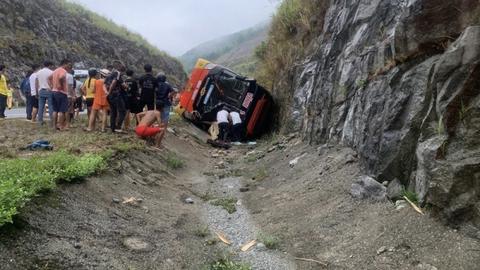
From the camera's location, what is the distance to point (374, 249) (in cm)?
539

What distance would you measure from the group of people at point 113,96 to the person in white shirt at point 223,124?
12.1 feet

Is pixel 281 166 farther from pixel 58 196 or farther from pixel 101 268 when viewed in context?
pixel 101 268

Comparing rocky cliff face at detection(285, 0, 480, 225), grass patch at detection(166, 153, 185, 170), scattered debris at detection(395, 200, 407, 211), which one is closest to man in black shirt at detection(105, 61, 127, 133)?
grass patch at detection(166, 153, 185, 170)

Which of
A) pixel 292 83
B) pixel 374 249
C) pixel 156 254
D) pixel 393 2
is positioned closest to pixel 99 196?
pixel 156 254

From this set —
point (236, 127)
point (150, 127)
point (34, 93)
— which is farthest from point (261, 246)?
point (236, 127)

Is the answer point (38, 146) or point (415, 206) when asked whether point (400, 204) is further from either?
point (38, 146)

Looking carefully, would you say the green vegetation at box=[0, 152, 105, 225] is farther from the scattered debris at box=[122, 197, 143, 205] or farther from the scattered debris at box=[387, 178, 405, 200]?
the scattered debris at box=[387, 178, 405, 200]

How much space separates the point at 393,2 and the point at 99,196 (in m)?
5.85

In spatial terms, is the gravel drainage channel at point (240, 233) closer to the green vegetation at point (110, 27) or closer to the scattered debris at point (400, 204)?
the scattered debris at point (400, 204)

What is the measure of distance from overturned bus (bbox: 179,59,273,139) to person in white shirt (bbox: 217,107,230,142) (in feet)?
2.19

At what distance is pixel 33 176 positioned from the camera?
6.12 m

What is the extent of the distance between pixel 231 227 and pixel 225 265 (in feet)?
5.30

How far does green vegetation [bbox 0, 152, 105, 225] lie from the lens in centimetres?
510

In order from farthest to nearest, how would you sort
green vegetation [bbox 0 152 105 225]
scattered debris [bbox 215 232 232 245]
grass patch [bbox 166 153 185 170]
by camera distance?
grass patch [bbox 166 153 185 170]
scattered debris [bbox 215 232 232 245]
green vegetation [bbox 0 152 105 225]
